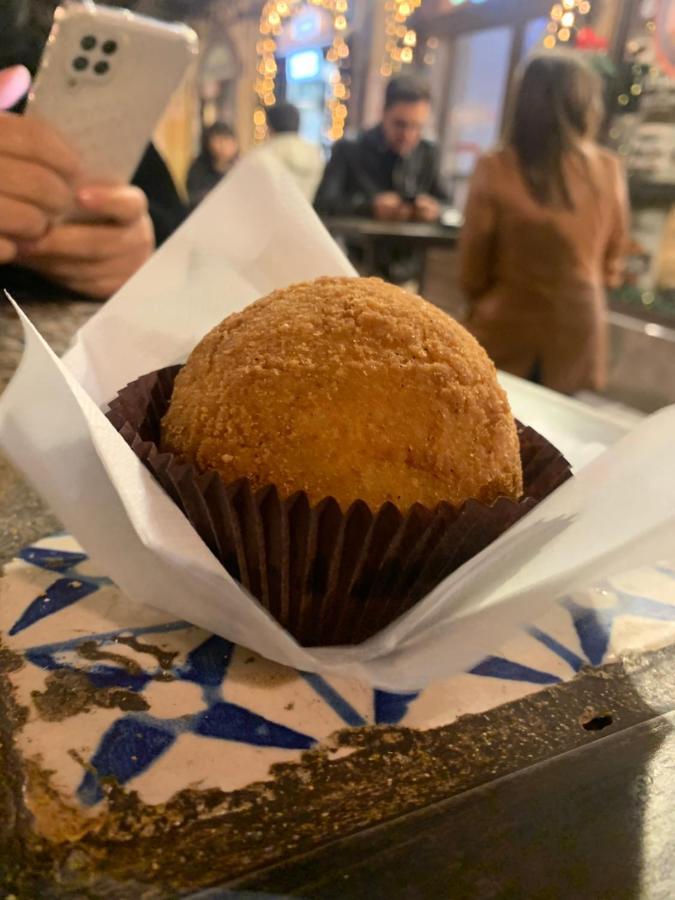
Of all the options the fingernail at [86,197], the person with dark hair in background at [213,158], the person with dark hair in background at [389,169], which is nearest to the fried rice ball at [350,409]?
the fingernail at [86,197]

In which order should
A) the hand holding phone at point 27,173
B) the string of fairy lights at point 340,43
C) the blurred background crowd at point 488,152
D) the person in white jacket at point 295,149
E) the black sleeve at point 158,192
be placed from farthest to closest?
the string of fairy lights at point 340,43 < the person in white jacket at point 295,149 < the blurred background crowd at point 488,152 < the black sleeve at point 158,192 < the hand holding phone at point 27,173

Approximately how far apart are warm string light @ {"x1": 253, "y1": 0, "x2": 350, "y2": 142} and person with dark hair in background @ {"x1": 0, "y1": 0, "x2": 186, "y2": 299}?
21.8 feet

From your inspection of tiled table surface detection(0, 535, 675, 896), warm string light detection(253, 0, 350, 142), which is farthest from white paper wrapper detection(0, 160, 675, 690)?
warm string light detection(253, 0, 350, 142)

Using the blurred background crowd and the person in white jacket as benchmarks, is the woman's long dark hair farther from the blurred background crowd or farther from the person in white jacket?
the person in white jacket

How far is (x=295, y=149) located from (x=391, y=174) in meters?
1.00

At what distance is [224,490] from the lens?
64cm

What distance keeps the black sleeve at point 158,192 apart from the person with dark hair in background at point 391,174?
2667 millimetres

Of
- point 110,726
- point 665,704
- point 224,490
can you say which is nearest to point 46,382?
point 224,490

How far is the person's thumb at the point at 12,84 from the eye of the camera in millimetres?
1271

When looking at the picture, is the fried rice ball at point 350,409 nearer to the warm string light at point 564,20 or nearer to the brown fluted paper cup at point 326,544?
the brown fluted paper cup at point 326,544

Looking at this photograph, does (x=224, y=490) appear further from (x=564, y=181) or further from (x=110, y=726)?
(x=564, y=181)

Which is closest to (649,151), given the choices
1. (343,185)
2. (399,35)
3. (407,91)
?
(407,91)

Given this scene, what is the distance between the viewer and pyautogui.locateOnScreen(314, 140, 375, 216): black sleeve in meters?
4.75

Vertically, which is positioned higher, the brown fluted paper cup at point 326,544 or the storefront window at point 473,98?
the storefront window at point 473,98
